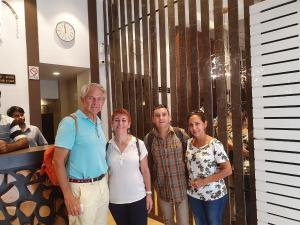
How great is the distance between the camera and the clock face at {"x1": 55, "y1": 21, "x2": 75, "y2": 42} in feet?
14.0

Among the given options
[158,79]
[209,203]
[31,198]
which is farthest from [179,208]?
[158,79]

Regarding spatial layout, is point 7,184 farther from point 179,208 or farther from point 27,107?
point 27,107

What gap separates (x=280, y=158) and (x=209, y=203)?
0.82 m

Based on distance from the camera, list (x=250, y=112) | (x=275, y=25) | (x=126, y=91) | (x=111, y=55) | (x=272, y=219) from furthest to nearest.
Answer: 1. (x=111, y=55)
2. (x=126, y=91)
3. (x=250, y=112)
4. (x=272, y=219)
5. (x=275, y=25)

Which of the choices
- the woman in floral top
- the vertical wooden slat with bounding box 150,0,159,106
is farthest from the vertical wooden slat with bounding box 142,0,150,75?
the woman in floral top

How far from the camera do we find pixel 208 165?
2123 mm

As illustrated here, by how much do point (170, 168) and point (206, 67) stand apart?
51.4 inches

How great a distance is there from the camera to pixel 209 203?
214 centimetres

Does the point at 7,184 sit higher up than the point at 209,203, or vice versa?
the point at 7,184

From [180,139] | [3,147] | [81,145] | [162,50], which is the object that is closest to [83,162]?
[81,145]

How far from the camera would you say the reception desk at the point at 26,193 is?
189 centimetres

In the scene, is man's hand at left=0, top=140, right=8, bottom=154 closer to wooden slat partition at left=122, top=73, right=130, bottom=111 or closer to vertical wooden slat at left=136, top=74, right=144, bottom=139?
vertical wooden slat at left=136, top=74, right=144, bottom=139

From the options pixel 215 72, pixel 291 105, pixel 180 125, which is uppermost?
pixel 215 72

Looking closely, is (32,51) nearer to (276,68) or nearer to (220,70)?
(220,70)
